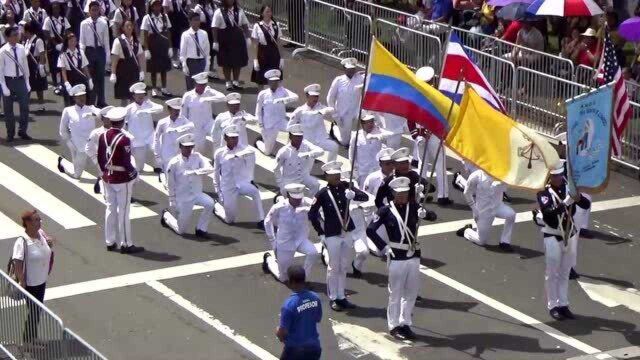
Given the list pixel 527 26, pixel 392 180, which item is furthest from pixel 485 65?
pixel 392 180

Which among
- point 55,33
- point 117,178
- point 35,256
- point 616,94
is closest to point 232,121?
point 117,178

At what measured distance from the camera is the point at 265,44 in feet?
87.6

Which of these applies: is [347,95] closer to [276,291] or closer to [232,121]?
[232,121]

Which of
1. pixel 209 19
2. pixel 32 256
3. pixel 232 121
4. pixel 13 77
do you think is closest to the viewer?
pixel 32 256

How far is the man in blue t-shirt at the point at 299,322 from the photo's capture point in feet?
45.5

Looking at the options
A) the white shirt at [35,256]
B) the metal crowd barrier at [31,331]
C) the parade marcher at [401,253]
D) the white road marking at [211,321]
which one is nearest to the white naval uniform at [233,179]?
the white road marking at [211,321]

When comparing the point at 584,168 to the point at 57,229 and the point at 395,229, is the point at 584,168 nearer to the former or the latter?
the point at 395,229

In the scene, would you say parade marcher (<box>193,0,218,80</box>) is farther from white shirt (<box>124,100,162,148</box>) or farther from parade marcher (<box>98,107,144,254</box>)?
parade marcher (<box>98,107,144,254</box>)

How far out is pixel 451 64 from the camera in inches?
701

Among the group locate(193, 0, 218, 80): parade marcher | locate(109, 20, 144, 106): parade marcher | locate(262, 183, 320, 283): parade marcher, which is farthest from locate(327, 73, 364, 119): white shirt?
locate(262, 183, 320, 283): parade marcher

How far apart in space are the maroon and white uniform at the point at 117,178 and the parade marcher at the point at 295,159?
224 centimetres

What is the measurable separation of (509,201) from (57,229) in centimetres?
674

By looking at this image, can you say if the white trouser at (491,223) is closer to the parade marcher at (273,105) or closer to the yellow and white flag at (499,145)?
the yellow and white flag at (499,145)

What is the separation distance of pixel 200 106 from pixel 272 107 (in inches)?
45.7
